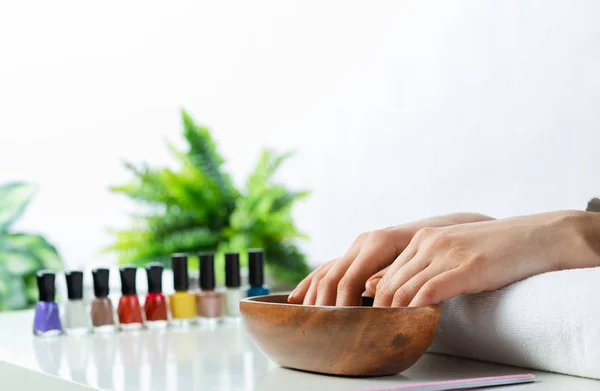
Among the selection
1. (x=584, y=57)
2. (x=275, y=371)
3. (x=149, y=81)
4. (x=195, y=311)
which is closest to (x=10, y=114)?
(x=149, y=81)

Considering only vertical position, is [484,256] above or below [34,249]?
above

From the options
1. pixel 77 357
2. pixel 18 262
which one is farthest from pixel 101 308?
pixel 18 262

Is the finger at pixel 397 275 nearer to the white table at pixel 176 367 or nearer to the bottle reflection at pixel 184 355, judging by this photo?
the white table at pixel 176 367

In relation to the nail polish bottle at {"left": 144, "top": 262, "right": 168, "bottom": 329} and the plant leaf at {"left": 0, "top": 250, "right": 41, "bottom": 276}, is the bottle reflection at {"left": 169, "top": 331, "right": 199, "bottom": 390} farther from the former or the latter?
the plant leaf at {"left": 0, "top": 250, "right": 41, "bottom": 276}

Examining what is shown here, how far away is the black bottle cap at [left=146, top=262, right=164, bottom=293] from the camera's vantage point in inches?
48.1

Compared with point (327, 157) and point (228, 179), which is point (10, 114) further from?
point (327, 157)

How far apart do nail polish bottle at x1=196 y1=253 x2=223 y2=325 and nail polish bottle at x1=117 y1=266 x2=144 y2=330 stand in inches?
3.7

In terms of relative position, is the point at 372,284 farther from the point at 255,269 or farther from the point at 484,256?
the point at 255,269

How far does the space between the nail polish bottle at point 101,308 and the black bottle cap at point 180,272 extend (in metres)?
0.10

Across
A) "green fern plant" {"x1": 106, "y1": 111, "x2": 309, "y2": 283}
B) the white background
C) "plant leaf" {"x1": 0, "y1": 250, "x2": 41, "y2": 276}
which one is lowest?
"plant leaf" {"x1": 0, "y1": 250, "x2": 41, "y2": 276}

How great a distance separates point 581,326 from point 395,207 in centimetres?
323

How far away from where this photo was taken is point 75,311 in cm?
117

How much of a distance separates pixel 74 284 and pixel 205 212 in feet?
10.0

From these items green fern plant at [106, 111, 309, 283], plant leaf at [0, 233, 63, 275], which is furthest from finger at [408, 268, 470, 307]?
plant leaf at [0, 233, 63, 275]
